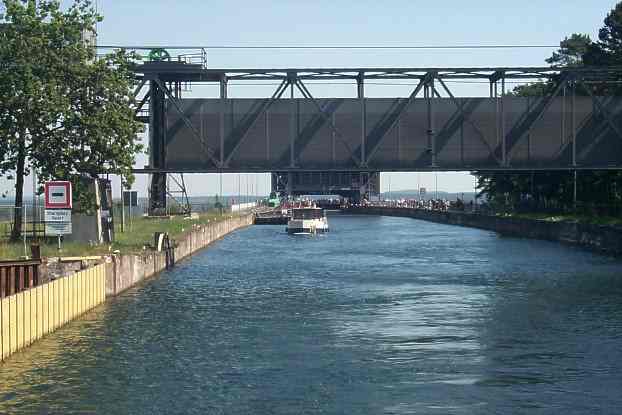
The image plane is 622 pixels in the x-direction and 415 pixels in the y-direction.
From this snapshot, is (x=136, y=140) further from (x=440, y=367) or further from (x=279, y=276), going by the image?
(x=440, y=367)

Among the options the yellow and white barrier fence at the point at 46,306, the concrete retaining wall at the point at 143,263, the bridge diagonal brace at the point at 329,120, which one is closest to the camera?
the yellow and white barrier fence at the point at 46,306

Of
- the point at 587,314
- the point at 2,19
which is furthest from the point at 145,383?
the point at 2,19

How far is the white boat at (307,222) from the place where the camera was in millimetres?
131250

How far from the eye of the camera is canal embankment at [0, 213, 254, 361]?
34.4 m

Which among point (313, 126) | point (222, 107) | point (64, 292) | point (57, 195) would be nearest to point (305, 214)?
point (313, 126)

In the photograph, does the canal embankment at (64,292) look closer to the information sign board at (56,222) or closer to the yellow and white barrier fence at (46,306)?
the yellow and white barrier fence at (46,306)

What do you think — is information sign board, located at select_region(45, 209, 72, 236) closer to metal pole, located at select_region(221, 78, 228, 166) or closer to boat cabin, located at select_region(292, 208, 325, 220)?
metal pole, located at select_region(221, 78, 228, 166)

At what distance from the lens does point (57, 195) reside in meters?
48.3

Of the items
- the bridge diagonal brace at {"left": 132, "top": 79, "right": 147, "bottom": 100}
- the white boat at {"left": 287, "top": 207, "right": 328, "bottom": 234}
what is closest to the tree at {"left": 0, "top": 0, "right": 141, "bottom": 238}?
the bridge diagonal brace at {"left": 132, "top": 79, "right": 147, "bottom": 100}

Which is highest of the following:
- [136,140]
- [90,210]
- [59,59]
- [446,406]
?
[59,59]

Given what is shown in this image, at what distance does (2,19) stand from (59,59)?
4.15 meters

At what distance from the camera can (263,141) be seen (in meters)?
78.9

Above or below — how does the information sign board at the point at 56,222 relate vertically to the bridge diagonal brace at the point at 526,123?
below

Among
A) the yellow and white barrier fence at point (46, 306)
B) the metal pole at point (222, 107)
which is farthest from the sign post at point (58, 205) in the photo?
the metal pole at point (222, 107)
